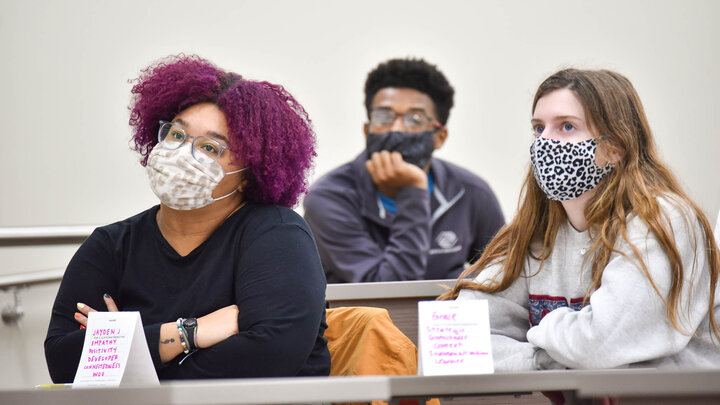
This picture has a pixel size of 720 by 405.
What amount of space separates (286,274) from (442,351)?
464 mm

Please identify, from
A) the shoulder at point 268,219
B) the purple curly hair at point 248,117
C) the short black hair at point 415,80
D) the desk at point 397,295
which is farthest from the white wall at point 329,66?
the shoulder at point 268,219

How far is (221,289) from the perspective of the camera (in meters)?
1.76

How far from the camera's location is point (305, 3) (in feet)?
14.1

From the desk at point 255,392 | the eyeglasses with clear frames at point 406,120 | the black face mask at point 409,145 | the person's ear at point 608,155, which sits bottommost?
the desk at point 255,392

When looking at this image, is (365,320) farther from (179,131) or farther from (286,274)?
(179,131)

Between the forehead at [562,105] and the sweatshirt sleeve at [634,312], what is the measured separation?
28 centimetres

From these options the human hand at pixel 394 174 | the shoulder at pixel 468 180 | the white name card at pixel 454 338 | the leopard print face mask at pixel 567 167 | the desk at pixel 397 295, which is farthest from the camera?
the shoulder at pixel 468 180

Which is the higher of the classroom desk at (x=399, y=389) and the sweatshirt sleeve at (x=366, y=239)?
the classroom desk at (x=399, y=389)

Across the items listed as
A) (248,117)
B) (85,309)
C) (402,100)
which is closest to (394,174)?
(402,100)

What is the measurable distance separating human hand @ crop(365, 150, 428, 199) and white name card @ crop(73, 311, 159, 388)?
2577mm

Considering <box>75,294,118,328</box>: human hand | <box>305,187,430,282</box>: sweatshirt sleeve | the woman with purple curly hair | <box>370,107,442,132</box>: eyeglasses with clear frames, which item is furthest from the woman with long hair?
<box>370,107,442,132</box>: eyeglasses with clear frames

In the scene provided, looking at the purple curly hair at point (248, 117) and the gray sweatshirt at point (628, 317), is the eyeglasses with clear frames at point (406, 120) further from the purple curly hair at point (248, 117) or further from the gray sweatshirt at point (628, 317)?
the gray sweatshirt at point (628, 317)

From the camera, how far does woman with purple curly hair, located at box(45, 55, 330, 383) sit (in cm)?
166

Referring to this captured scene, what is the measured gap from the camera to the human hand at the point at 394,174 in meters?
3.96
